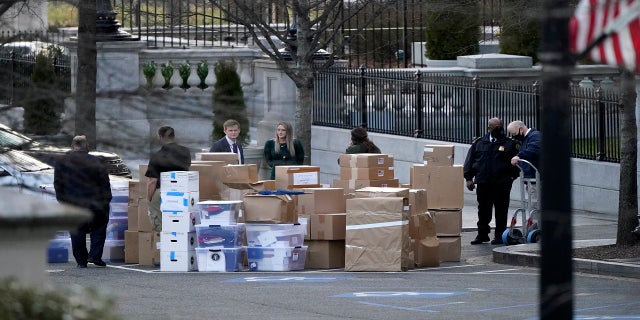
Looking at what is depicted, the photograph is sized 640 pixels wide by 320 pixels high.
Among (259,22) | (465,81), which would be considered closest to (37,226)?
(259,22)

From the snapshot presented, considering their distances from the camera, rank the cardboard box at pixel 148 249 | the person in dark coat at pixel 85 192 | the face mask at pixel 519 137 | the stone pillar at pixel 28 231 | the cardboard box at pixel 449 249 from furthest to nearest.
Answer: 1. the face mask at pixel 519 137
2. the cardboard box at pixel 449 249
3. the cardboard box at pixel 148 249
4. the person in dark coat at pixel 85 192
5. the stone pillar at pixel 28 231

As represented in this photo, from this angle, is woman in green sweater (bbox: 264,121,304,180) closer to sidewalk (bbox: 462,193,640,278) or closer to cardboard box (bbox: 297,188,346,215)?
cardboard box (bbox: 297,188,346,215)

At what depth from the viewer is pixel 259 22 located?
18.8 meters

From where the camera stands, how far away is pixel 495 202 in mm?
17031

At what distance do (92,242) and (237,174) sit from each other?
6.39 feet

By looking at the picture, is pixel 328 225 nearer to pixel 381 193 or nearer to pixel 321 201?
pixel 321 201

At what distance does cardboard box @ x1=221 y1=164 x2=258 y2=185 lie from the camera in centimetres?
1534

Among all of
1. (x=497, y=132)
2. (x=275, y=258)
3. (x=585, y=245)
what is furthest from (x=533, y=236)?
(x=275, y=258)

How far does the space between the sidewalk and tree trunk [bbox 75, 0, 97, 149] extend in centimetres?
817

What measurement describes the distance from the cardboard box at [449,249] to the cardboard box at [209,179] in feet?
9.60

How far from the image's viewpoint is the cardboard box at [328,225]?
15.0m

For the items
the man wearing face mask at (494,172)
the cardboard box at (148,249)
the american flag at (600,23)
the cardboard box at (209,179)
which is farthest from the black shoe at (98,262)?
the american flag at (600,23)

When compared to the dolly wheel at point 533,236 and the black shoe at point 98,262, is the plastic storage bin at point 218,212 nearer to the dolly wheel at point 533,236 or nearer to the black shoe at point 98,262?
the black shoe at point 98,262

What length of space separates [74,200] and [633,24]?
639cm
